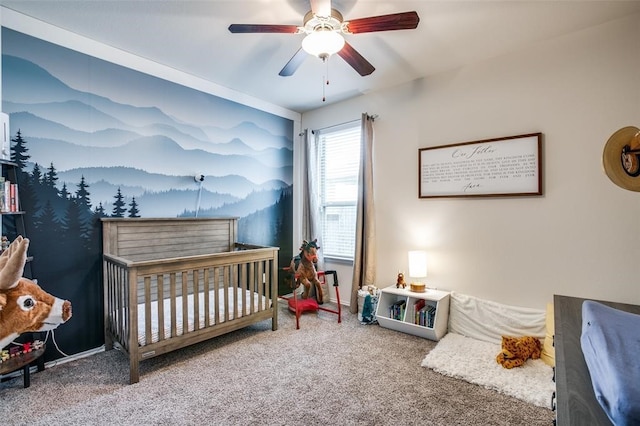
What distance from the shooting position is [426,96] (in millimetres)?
3064

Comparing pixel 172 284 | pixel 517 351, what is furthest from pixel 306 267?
pixel 517 351

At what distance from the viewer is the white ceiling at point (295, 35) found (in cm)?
202

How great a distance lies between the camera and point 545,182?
8.02 ft

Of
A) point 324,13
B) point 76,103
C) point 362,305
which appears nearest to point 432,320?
point 362,305

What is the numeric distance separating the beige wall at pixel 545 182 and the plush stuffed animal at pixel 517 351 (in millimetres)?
334

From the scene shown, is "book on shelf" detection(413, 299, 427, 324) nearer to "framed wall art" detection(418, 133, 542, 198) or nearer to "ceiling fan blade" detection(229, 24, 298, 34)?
"framed wall art" detection(418, 133, 542, 198)

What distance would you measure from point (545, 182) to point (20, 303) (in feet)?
11.1

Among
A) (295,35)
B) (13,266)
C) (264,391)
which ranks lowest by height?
(264,391)

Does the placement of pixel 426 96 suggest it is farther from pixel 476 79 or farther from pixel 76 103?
pixel 76 103

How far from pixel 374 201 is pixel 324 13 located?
210 centimetres

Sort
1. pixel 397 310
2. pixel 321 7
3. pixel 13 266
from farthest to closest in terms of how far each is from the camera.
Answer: pixel 397 310 < pixel 321 7 < pixel 13 266

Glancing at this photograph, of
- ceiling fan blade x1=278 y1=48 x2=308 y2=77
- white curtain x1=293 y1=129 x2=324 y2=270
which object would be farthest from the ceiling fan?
white curtain x1=293 y1=129 x2=324 y2=270

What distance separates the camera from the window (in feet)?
12.1

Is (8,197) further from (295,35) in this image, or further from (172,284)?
(295,35)
